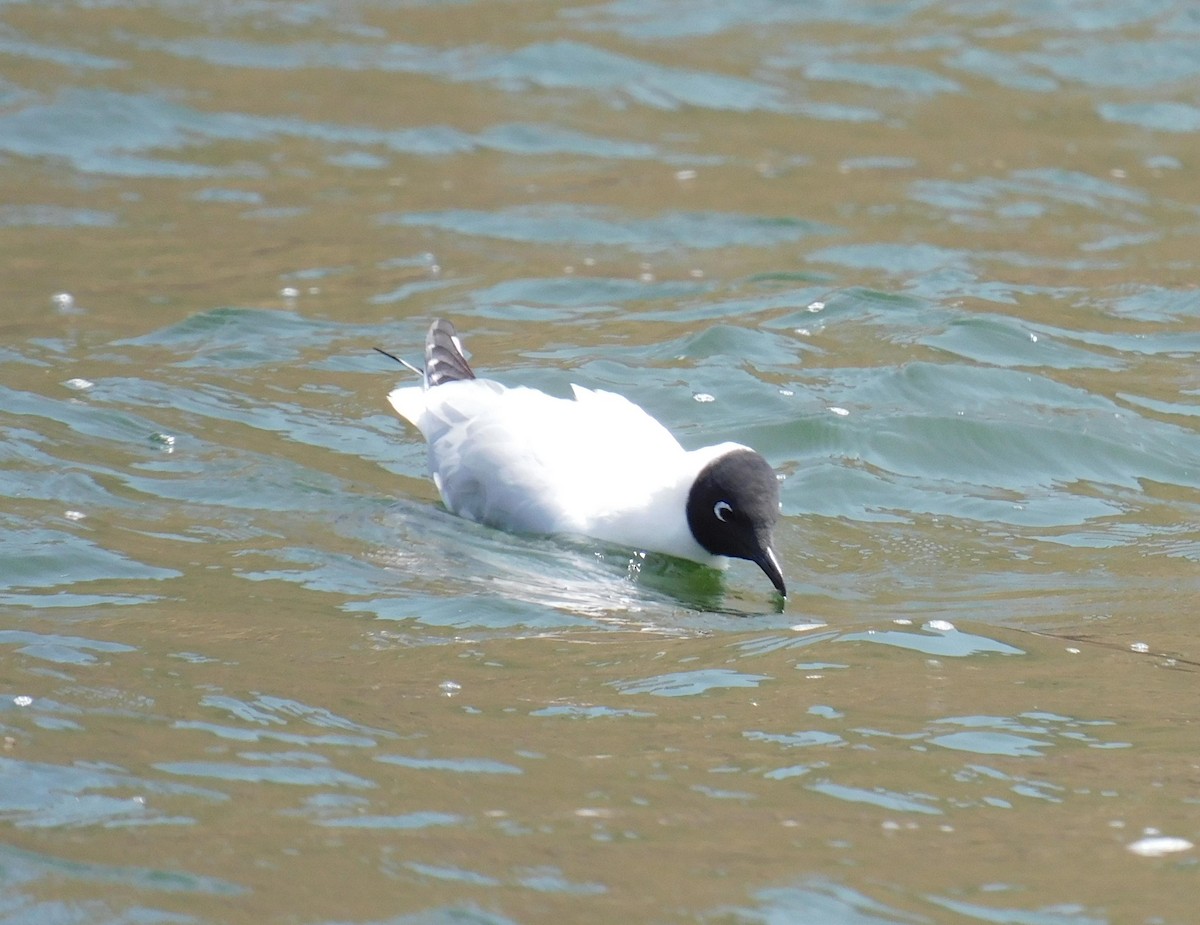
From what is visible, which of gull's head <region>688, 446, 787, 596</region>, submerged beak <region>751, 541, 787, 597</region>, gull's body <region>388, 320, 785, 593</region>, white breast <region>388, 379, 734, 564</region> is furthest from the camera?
white breast <region>388, 379, 734, 564</region>

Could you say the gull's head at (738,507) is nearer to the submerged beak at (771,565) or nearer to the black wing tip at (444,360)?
the submerged beak at (771,565)

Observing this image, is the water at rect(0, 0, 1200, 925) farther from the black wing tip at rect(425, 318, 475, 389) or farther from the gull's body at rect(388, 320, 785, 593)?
the black wing tip at rect(425, 318, 475, 389)

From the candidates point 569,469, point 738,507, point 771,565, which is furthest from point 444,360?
point 771,565

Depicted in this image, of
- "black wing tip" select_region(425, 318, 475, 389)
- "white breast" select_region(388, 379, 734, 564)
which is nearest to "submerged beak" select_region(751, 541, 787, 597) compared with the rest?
"white breast" select_region(388, 379, 734, 564)

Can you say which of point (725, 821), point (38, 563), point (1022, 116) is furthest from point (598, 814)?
point (1022, 116)

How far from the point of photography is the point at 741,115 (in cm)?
1555

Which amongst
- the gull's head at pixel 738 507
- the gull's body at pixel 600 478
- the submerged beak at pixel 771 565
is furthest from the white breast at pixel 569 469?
the submerged beak at pixel 771 565

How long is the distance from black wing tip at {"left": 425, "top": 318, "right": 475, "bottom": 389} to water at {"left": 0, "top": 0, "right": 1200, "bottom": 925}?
0.46 meters

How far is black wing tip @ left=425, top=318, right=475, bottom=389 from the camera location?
28.8 ft

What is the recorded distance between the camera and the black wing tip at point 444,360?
8.77 metres

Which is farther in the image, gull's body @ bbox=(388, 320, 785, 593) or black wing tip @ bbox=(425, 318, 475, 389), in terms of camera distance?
black wing tip @ bbox=(425, 318, 475, 389)

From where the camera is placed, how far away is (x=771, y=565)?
6.91 meters

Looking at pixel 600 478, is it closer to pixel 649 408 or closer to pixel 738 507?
pixel 738 507

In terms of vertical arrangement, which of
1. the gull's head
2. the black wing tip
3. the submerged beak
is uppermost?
the black wing tip
